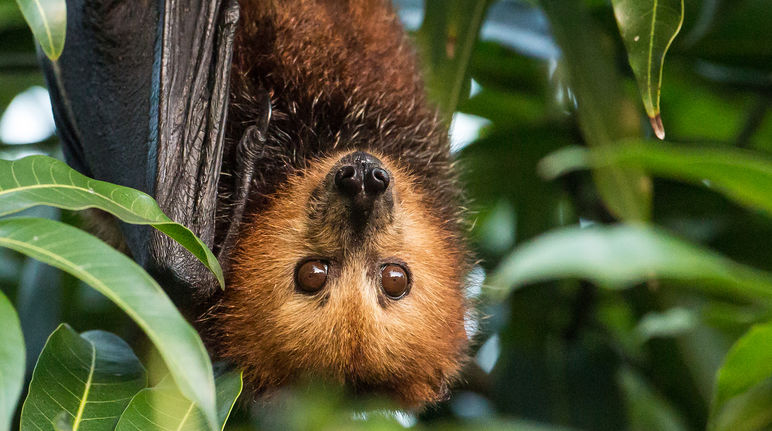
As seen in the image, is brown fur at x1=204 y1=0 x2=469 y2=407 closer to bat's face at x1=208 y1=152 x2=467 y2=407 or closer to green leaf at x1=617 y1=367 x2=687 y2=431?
bat's face at x1=208 y1=152 x2=467 y2=407

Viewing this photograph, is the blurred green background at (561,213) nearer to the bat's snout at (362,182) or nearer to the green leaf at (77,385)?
the bat's snout at (362,182)

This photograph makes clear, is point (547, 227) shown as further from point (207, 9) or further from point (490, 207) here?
point (207, 9)

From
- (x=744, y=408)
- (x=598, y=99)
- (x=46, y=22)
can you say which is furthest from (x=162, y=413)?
(x=598, y=99)

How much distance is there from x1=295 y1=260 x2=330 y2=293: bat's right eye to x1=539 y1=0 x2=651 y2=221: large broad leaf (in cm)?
95

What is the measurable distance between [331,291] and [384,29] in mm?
1063

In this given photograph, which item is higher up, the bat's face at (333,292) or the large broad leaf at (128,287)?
the large broad leaf at (128,287)

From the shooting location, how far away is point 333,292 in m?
2.50

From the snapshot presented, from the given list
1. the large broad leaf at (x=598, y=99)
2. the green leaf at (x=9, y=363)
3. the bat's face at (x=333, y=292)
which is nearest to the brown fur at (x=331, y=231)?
the bat's face at (x=333, y=292)

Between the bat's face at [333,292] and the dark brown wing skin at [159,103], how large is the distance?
0.37 m

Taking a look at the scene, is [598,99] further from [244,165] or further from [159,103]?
[159,103]

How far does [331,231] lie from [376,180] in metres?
0.27

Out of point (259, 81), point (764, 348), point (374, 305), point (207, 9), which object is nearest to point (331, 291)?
point (374, 305)

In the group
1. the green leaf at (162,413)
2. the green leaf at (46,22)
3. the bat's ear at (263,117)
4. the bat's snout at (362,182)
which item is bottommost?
the bat's snout at (362,182)

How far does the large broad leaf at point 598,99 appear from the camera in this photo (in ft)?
8.29
